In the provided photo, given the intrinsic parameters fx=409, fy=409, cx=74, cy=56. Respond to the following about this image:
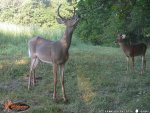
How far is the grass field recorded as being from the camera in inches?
325

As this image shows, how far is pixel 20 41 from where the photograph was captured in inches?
843

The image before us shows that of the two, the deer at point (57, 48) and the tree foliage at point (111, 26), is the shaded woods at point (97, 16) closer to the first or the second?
the tree foliage at point (111, 26)

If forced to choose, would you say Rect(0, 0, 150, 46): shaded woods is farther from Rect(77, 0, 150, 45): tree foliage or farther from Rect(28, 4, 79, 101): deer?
Rect(28, 4, 79, 101): deer

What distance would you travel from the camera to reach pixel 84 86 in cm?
1020

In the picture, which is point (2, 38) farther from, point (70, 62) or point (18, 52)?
point (70, 62)

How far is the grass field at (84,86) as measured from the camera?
8.25m

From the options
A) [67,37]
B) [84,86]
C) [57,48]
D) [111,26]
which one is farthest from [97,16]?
[67,37]

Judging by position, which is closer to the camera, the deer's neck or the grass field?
the grass field

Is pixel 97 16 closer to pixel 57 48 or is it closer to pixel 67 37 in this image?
pixel 57 48

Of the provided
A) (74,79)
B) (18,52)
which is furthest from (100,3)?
(18,52)

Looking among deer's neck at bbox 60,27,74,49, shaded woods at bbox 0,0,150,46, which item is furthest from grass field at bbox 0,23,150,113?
shaded woods at bbox 0,0,150,46

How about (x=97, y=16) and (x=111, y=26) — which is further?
(x=97, y=16)

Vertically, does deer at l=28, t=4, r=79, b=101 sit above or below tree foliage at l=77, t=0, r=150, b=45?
above

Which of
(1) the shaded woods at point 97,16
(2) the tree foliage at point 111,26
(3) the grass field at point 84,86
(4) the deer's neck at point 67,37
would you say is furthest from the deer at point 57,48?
(2) the tree foliage at point 111,26
